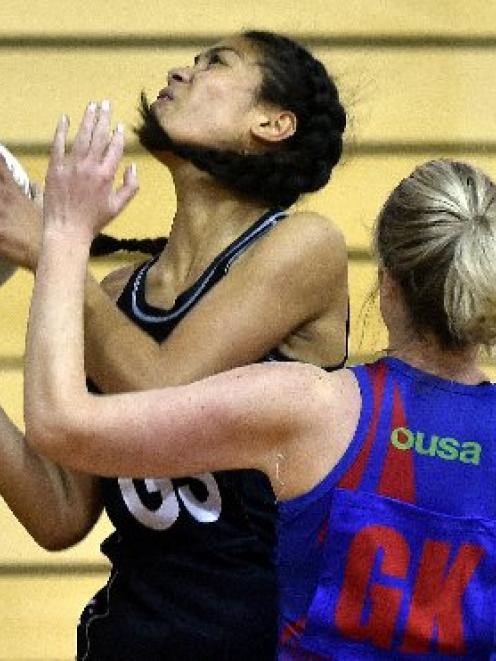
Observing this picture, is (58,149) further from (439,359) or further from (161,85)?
(161,85)

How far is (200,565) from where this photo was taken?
2578mm

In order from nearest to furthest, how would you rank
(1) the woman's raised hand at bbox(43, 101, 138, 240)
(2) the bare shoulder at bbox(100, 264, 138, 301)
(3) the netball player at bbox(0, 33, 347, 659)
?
(1) the woman's raised hand at bbox(43, 101, 138, 240) → (3) the netball player at bbox(0, 33, 347, 659) → (2) the bare shoulder at bbox(100, 264, 138, 301)

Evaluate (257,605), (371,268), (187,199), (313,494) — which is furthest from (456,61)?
(313,494)

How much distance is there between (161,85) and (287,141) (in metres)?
1.35

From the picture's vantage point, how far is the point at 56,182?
84.0 inches

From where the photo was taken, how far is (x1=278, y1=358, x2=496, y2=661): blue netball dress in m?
2.03

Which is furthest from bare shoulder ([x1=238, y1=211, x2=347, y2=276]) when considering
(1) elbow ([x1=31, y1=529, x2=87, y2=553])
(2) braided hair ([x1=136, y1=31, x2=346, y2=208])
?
(1) elbow ([x1=31, y1=529, x2=87, y2=553])

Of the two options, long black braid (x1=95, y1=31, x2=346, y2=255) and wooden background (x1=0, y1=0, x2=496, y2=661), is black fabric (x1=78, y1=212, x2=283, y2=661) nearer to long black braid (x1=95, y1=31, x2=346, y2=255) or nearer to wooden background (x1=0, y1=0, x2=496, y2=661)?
long black braid (x1=95, y1=31, x2=346, y2=255)

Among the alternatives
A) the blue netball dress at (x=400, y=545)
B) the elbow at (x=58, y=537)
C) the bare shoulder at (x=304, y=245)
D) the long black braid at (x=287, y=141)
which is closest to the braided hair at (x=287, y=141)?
the long black braid at (x=287, y=141)

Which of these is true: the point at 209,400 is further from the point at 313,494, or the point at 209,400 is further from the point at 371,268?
the point at 371,268

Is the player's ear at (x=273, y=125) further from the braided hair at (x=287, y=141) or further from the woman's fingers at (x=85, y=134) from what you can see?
the woman's fingers at (x=85, y=134)

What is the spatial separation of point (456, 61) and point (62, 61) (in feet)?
3.24

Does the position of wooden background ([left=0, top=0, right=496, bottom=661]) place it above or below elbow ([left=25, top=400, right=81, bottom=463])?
below

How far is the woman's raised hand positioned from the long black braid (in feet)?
1.94
